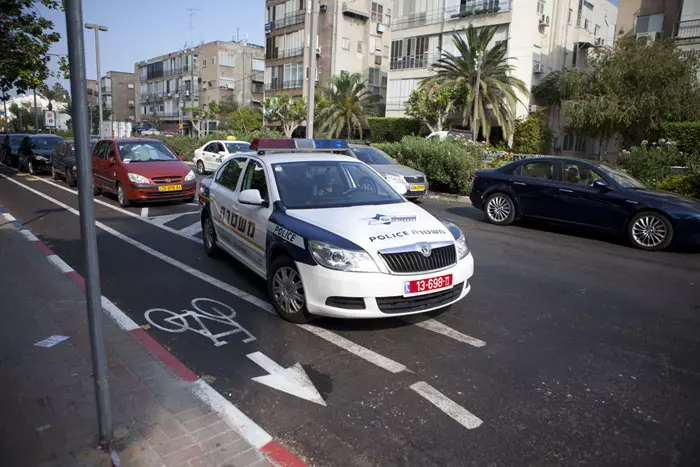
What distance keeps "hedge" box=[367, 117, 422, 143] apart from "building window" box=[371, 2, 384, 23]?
15.1 meters

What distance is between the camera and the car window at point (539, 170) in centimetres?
1027

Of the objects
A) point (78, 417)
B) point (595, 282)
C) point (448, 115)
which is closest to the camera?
point (78, 417)

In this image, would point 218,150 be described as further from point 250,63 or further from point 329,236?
point 250,63

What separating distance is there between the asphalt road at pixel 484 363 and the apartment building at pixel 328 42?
44.0 meters

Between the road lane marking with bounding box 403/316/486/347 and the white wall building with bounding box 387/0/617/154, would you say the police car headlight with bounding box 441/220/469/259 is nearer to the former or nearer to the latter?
the road lane marking with bounding box 403/316/486/347

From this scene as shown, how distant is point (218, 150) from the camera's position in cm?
2252

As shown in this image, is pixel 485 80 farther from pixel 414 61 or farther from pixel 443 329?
pixel 443 329

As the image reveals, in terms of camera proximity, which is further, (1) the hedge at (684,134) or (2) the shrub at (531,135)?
(2) the shrub at (531,135)

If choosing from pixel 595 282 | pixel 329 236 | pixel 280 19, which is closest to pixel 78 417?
pixel 329 236

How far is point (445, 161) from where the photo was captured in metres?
16.1

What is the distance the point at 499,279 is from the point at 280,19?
2086 inches

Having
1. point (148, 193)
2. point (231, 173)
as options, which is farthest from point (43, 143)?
point (231, 173)

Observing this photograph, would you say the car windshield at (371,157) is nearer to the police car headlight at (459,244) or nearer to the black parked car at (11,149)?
the police car headlight at (459,244)

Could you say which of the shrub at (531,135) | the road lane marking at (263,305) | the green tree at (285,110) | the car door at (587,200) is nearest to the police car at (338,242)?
the road lane marking at (263,305)
